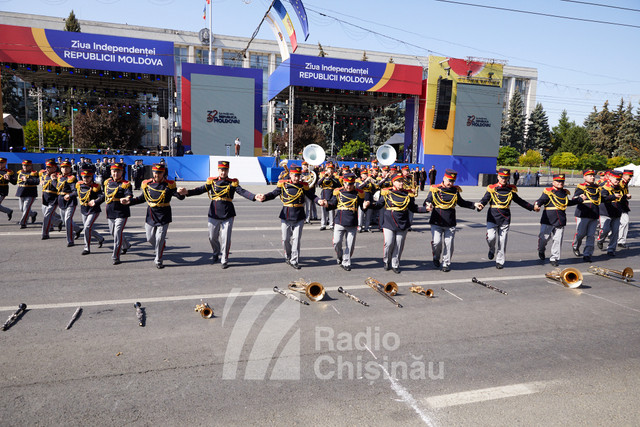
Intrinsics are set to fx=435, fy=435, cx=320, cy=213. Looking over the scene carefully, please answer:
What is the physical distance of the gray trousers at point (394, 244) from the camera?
9.30m

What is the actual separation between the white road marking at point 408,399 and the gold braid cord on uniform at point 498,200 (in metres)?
6.34

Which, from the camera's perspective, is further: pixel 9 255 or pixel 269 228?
pixel 269 228

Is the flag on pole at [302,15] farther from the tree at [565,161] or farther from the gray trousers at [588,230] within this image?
the tree at [565,161]

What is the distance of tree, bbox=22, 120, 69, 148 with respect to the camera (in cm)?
4753

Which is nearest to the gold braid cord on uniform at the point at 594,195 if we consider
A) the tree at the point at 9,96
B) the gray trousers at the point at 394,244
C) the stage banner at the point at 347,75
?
the gray trousers at the point at 394,244

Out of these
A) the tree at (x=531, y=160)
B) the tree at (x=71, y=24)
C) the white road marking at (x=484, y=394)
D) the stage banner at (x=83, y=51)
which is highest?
the tree at (x=71, y=24)

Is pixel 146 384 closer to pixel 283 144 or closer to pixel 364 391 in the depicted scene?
pixel 364 391

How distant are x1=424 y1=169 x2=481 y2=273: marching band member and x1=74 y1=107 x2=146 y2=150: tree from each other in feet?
136

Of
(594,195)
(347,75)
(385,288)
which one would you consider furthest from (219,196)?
(347,75)

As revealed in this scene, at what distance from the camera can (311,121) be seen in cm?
6159

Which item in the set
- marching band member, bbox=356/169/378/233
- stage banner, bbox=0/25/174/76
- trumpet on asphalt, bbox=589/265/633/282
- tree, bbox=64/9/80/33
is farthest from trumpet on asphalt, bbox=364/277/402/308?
tree, bbox=64/9/80/33

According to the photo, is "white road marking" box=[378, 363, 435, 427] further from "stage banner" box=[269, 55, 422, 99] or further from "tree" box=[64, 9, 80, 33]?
"tree" box=[64, 9, 80, 33]

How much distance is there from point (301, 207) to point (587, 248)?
761cm

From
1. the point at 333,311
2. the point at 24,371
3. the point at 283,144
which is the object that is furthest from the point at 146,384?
the point at 283,144
